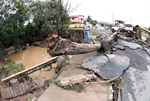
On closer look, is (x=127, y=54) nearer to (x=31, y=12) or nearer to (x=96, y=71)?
(x=96, y=71)

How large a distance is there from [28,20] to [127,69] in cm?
1056

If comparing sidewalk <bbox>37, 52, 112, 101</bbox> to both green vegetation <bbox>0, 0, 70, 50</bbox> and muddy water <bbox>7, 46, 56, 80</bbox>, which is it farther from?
green vegetation <bbox>0, 0, 70, 50</bbox>

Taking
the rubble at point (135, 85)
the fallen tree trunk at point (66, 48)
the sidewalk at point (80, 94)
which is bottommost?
the rubble at point (135, 85)

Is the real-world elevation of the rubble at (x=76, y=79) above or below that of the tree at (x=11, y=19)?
below

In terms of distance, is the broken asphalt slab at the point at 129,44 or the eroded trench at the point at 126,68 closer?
the eroded trench at the point at 126,68

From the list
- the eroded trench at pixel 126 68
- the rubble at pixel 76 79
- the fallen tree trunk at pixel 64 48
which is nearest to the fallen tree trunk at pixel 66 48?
the fallen tree trunk at pixel 64 48

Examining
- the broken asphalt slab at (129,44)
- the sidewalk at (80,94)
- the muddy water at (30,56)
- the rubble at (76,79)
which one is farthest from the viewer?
the muddy water at (30,56)

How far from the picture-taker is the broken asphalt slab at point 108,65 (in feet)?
18.2

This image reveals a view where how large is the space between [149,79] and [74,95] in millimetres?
1968

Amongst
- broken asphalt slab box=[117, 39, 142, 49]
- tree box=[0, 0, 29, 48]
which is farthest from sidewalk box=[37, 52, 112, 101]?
tree box=[0, 0, 29, 48]

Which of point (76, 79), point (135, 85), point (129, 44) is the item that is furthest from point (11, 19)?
point (135, 85)

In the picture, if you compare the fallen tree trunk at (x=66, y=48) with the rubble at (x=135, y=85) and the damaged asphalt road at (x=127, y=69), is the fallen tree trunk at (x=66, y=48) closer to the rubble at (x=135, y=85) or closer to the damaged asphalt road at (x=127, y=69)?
the damaged asphalt road at (x=127, y=69)

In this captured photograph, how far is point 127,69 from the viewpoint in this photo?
233 inches

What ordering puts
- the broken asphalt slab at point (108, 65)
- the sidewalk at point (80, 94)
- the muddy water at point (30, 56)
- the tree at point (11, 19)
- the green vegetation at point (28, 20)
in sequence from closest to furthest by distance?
the sidewalk at point (80, 94) < the broken asphalt slab at point (108, 65) < the muddy water at point (30, 56) < the tree at point (11, 19) < the green vegetation at point (28, 20)
